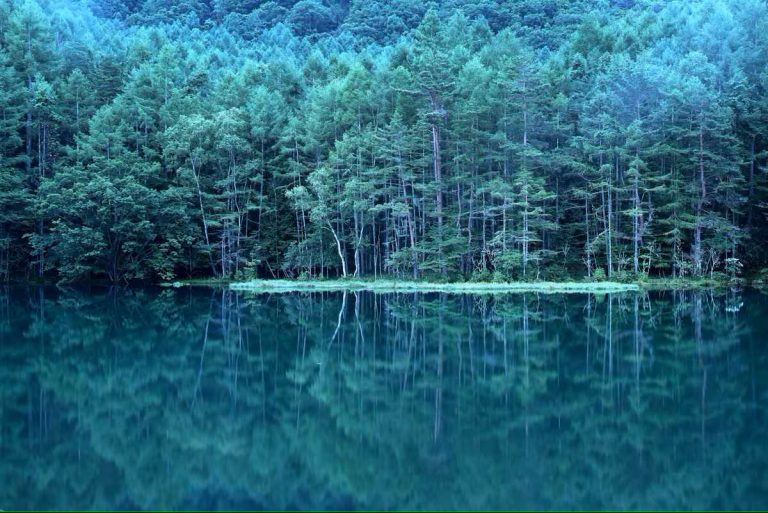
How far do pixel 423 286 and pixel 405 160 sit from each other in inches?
320

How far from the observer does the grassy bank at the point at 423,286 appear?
3158 cm

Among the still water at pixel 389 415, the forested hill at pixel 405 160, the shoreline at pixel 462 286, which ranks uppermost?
the forested hill at pixel 405 160

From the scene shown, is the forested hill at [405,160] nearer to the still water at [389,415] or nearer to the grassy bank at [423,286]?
the grassy bank at [423,286]

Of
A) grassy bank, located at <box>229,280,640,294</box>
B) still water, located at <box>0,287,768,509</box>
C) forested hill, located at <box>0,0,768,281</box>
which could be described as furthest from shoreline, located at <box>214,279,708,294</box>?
still water, located at <box>0,287,768,509</box>

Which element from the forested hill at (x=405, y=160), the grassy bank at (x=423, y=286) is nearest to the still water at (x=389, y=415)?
the grassy bank at (x=423, y=286)

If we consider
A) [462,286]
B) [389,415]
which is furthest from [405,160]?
[389,415]

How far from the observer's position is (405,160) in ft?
125

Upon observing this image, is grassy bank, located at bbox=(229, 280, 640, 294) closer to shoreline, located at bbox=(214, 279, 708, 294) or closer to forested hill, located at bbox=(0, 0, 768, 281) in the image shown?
shoreline, located at bbox=(214, 279, 708, 294)

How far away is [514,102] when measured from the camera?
36.7 metres

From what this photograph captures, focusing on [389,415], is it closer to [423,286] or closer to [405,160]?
[423,286]

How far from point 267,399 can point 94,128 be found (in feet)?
114

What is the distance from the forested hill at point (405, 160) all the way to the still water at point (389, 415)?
17.3 metres

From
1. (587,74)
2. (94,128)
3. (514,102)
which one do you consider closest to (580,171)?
(514,102)

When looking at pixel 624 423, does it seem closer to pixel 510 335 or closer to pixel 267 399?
pixel 267 399
